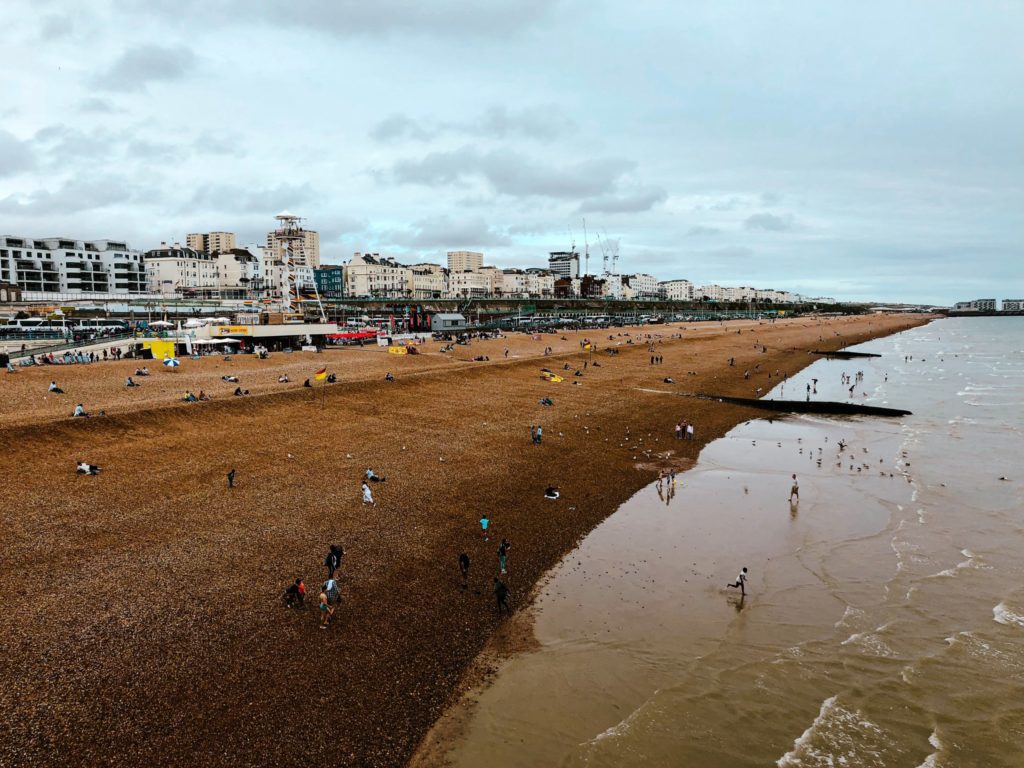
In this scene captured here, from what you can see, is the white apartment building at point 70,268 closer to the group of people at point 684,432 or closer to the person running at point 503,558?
the group of people at point 684,432

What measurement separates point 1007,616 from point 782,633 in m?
6.17

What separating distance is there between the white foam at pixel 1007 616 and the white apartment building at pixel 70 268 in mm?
117715

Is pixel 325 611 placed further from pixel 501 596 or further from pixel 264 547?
pixel 264 547

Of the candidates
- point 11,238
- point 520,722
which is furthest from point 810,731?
point 11,238

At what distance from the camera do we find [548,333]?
10369 centimetres

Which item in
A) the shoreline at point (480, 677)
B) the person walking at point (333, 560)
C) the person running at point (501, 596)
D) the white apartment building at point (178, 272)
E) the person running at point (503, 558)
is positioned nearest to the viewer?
the shoreline at point (480, 677)

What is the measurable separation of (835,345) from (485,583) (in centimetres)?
10212

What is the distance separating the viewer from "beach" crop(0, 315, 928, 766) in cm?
1095

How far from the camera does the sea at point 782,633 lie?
37.2 ft

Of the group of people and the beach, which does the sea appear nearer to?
the beach

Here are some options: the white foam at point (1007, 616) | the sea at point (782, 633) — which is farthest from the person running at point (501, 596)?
the white foam at point (1007, 616)

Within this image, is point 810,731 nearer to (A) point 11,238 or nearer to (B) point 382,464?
(B) point 382,464

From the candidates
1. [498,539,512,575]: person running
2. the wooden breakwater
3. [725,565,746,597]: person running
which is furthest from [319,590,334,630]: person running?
the wooden breakwater

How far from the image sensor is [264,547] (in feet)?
57.2
